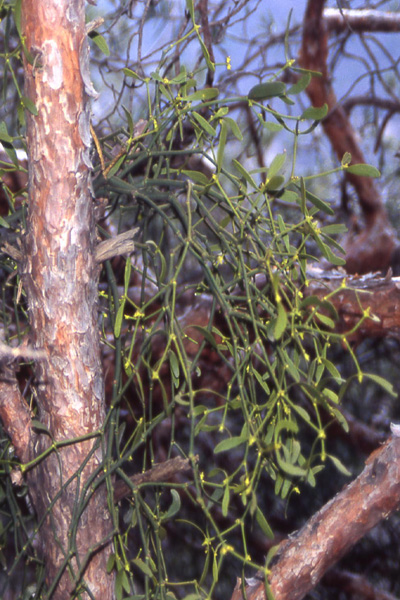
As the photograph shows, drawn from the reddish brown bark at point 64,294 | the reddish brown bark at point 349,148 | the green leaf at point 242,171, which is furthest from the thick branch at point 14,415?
the reddish brown bark at point 349,148

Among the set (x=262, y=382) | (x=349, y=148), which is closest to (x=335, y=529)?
(x=262, y=382)

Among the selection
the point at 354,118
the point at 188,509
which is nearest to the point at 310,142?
the point at 354,118

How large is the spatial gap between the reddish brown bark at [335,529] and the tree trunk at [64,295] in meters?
0.12

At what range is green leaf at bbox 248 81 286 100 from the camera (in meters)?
0.32

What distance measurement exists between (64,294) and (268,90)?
0.55 ft

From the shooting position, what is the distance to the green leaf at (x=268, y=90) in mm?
322

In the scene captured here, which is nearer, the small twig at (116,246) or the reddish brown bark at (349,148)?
the small twig at (116,246)

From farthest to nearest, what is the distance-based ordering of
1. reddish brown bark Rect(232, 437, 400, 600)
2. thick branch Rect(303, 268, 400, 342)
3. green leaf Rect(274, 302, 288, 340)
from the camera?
1. thick branch Rect(303, 268, 400, 342)
2. reddish brown bark Rect(232, 437, 400, 600)
3. green leaf Rect(274, 302, 288, 340)

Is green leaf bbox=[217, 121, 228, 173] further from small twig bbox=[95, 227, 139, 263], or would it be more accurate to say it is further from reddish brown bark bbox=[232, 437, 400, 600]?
reddish brown bark bbox=[232, 437, 400, 600]

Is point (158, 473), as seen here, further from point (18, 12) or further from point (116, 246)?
point (18, 12)

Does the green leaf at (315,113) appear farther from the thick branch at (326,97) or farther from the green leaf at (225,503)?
the thick branch at (326,97)

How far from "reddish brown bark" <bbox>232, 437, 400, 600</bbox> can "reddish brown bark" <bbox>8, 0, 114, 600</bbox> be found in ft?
0.39

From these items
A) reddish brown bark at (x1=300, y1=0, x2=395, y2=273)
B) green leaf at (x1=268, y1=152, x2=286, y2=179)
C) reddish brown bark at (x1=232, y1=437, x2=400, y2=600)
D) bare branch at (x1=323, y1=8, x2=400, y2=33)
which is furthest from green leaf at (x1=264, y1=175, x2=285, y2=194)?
bare branch at (x1=323, y1=8, x2=400, y2=33)

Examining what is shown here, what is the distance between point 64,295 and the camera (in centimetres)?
37
